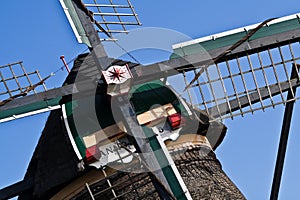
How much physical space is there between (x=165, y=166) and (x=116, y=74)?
3.27ft

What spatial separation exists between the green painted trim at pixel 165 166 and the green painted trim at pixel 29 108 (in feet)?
3.50

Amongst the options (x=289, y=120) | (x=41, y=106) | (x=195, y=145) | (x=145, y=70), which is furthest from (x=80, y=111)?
(x=289, y=120)

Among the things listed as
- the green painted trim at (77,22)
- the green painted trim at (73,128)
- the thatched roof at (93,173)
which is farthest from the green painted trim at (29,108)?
the green painted trim at (77,22)

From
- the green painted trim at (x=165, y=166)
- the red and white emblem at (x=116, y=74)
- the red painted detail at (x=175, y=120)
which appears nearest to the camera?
the green painted trim at (x=165, y=166)

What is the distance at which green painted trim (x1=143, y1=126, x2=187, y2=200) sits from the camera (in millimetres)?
6176

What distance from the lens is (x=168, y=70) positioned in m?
6.57

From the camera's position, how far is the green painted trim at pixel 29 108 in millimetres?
6828

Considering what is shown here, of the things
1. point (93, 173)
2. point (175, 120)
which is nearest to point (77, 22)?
point (175, 120)

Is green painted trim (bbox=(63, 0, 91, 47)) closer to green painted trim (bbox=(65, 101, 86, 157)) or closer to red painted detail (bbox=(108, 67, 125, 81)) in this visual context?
green painted trim (bbox=(65, 101, 86, 157))

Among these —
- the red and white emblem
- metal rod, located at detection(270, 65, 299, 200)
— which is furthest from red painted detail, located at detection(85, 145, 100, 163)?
metal rod, located at detection(270, 65, 299, 200)

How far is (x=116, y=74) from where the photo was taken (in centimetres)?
642

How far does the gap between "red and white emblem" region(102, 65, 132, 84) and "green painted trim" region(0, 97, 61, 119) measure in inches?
27.2

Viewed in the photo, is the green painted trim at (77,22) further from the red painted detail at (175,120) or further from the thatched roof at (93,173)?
the red painted detail at (175,120)

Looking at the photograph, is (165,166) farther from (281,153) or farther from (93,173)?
(281,153)
